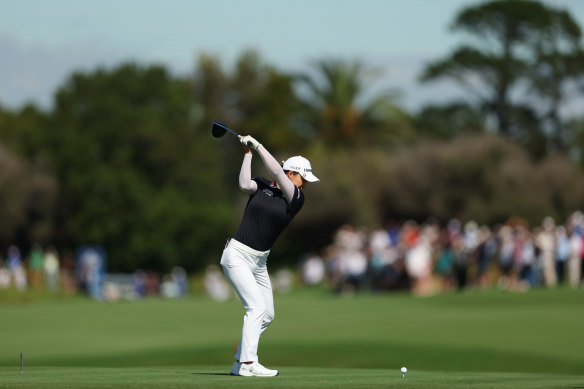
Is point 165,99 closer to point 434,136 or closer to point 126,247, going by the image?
point 126,247

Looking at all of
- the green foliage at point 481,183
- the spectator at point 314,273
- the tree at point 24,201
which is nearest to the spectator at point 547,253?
the spectator at point 314,273

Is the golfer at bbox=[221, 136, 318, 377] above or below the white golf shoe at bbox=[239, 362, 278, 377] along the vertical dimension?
above

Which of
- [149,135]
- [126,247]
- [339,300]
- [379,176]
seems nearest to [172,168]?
[149,135]

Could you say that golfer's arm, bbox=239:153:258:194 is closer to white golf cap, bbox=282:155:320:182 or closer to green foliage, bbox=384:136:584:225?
white golf cap, bbox=282:155:320:182

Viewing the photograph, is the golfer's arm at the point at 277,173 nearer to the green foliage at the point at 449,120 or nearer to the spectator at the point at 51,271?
the spectator at the point at 51,271

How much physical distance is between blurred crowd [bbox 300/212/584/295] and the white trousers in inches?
798

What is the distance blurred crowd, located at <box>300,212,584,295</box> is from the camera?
1218 inches

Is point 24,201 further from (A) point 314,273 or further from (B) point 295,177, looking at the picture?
(B) point 295,177

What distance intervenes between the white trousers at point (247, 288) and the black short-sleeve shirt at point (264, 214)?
11 cm

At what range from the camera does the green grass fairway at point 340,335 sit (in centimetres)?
2061

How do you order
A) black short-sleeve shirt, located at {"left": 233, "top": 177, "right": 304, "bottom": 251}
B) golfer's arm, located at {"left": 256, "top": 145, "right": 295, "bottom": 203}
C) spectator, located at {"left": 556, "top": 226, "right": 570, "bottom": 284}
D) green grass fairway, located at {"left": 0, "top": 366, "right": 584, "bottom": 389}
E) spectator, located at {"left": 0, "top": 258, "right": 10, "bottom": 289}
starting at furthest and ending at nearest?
spectator, located at {"left": 0, "top": 258, "right": 10, "bottom": 289} < spectator, located at {"left": 556, "top": 226, "right": 570, "bottom": 284} < black short-sleeve shirt, located at {"left": 233, "top": 177, "right": 304, "bottom": 251} < golfer's arm, located at {"left": 256, "top": 145, "right": 295, "bottom": 203} < green grass fairway, located at {"left": 0, "top": 366, "right": 584, "bottom": 389}

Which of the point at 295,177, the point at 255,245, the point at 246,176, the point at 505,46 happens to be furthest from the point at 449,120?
the point at 246,176

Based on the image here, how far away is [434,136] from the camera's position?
73.6 metres

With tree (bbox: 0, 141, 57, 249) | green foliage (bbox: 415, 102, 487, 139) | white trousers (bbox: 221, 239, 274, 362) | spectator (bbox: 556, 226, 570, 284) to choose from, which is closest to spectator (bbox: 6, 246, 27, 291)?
tree (bbox: 0, 141, 57, 249)
